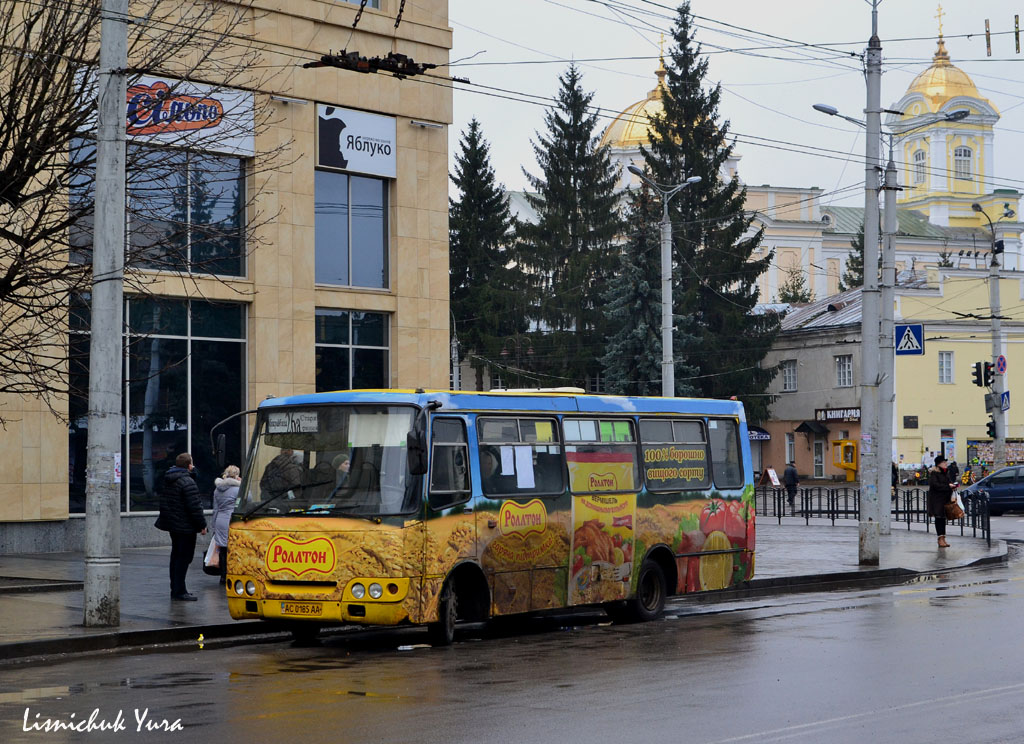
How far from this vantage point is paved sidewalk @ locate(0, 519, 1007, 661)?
14.1 m

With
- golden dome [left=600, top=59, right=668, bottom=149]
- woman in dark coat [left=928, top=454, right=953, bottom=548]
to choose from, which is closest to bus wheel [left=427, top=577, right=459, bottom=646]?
woman in dark coat [left=928, top=454, right=953, bottom=548]

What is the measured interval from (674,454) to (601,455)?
1.50m

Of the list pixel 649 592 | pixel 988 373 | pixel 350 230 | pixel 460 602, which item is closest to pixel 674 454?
pixel 649 592

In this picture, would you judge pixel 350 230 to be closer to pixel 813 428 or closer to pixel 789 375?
pixel 813 428

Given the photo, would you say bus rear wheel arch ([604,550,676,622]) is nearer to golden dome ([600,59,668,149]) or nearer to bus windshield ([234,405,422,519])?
bus windshield ([234,405,422,519])

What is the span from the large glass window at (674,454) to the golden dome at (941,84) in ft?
304

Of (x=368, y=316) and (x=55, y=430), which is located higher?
(x=368, y=316)

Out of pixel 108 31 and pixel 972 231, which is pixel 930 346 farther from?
pixel 108 31

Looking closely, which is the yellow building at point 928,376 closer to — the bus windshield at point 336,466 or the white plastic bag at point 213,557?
the white plastic bag at point 213,557

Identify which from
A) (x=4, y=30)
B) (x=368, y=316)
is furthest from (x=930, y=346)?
(x=4, y=30)

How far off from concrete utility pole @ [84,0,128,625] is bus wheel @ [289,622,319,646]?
1848mm

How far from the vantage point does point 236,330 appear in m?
27.0

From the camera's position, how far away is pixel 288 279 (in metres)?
27.3

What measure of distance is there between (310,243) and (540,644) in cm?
1510
